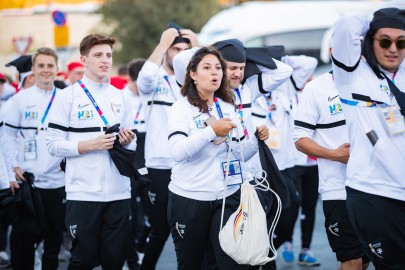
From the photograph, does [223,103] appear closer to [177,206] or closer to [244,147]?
[244,147]

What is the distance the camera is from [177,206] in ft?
21.8

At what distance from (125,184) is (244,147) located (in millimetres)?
1250

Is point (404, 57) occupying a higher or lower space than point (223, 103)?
higher

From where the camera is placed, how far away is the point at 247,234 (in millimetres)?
6148

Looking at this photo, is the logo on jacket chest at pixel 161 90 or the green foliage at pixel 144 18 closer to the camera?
the logo on jacket chest at pixel 161 90

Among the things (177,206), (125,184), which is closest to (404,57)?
(177,206)

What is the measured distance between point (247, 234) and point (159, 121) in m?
2.76

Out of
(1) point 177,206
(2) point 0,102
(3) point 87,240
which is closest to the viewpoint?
(1) point 177,206

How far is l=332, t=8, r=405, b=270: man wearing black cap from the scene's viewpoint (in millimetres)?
5598

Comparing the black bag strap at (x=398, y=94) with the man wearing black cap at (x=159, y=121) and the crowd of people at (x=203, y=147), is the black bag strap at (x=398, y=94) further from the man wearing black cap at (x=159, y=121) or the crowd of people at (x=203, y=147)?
the man wearing black cap at (x=159, y=121)

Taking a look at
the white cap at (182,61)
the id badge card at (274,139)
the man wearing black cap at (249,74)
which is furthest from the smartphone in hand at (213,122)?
the id badge card at (274,139)

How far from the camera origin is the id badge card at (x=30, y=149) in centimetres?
877

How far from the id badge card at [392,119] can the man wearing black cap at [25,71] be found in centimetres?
543

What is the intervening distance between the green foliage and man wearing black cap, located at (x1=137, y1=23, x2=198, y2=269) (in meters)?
26.5
